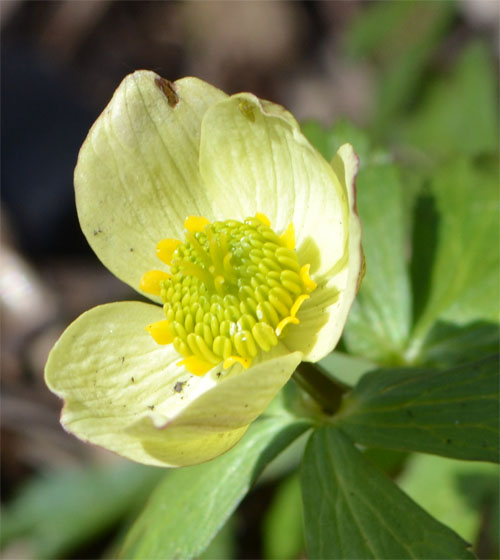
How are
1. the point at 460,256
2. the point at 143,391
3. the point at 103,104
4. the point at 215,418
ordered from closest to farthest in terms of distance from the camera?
1. the point at 215,418
2. the point at 143,391
3. the point at 460,256
4. the point at 103,104

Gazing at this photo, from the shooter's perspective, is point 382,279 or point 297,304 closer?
point 297,304

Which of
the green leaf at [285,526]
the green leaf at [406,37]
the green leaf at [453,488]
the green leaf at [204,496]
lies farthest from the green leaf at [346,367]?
the green leaf at [406,37]

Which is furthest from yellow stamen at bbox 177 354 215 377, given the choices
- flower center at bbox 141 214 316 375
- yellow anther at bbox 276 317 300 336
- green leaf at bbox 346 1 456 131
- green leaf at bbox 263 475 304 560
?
green leaf at bbox 346 1 456 131

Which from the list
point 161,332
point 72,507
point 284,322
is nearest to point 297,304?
point 284,322

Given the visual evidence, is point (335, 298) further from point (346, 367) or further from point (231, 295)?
point (346, 367)

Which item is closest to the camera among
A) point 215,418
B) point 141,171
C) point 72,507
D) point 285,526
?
point 215,418

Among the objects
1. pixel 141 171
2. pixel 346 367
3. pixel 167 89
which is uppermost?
pixel 167 89
